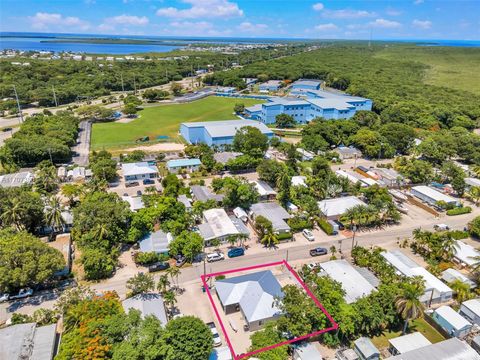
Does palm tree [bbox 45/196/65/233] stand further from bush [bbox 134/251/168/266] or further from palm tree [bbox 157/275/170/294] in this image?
palm tree [bbox 157/275/170/294]

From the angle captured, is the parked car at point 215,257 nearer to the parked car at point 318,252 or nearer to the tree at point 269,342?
the parked car at point 318,252

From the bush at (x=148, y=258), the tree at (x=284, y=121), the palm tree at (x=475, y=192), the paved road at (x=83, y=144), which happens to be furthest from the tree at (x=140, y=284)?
the tree at (x=284, y=121)

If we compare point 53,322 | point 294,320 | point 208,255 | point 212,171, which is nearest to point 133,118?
point 212,171

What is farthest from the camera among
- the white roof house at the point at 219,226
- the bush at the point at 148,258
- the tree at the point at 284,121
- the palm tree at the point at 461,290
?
the tree at the point at 284,121

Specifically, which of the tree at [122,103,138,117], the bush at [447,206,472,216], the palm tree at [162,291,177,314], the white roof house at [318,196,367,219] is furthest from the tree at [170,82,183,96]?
the palm tree at [162,291,177,314]

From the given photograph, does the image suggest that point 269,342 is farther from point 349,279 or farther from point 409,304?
point 349,279
